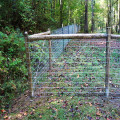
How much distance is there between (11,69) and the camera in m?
3.31

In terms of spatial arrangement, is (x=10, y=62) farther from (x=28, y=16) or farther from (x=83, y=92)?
(x=28, y=16)

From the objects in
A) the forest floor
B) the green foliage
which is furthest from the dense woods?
the forest floor

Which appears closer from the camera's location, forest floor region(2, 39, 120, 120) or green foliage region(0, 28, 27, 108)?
forest floor region(2, 39, 120, 120)

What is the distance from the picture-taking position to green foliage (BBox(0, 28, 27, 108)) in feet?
9.68

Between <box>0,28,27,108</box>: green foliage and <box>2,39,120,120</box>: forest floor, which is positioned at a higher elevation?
<box>0,28,27,108</box>: green foliage

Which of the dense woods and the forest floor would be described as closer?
the forest floor

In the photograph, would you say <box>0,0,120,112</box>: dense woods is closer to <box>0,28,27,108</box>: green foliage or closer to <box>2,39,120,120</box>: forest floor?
<box>0,28,27,108</box>: green foliage

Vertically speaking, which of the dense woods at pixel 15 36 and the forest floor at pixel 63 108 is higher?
the dense woods at pixel 15 36

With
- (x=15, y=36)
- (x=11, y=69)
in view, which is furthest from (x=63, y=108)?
(x=15, y=36)

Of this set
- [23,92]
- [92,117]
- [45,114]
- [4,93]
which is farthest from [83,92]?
[4,93]

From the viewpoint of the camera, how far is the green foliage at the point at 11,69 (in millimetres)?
2949

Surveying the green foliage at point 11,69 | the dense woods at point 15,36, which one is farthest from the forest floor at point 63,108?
the dense woods at point 15,36

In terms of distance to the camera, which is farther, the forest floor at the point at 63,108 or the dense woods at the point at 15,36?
the dense woods at the point at 15,36

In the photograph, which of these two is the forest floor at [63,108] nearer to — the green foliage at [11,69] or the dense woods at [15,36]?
the green foliage at [11,69]
